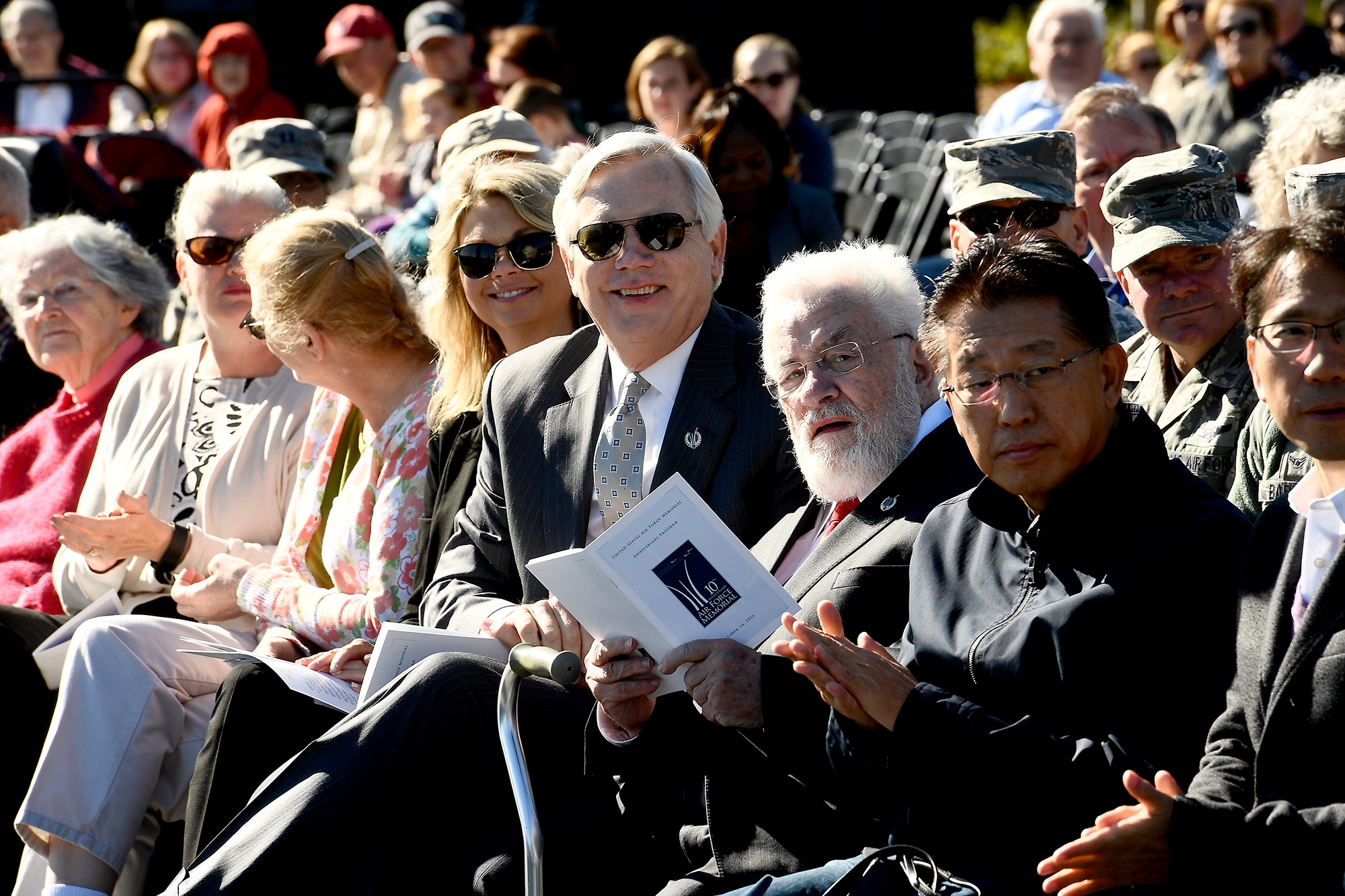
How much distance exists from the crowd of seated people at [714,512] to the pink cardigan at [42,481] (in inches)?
0.7

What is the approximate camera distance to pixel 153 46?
11.0 m

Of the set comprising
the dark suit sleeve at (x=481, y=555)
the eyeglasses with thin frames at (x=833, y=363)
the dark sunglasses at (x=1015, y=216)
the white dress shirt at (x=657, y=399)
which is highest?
the dark sunglasses at (x=1015, y=216)

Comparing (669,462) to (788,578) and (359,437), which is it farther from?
(359,437)

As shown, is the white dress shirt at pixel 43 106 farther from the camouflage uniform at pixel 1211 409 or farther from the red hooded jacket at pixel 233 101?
the camouflage uniform at pixel 1211 409

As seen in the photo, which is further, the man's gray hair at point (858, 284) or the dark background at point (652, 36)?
the dark background at point (652, 36)

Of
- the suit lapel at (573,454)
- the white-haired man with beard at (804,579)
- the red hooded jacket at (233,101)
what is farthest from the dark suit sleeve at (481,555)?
the red hooded jacket at (233,101)

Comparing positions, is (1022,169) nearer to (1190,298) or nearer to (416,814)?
(1190,298)

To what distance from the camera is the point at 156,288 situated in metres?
5.69

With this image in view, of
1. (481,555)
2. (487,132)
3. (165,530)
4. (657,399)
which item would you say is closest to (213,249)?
(165,530)

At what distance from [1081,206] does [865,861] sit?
2894mm

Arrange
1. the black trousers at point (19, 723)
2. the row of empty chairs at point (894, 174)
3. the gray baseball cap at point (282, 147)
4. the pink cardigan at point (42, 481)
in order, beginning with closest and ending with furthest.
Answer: the black trousers at point (19, 723), the pink cardigan at point (42, 481), the gray baseball cap at point (282, 147), the row of empty chairs at point (894, 174)

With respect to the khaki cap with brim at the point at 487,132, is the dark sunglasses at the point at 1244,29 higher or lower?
higher

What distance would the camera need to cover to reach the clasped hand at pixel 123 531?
180 inches

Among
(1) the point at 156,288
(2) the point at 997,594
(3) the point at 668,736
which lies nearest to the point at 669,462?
(3) the point at 668,736
